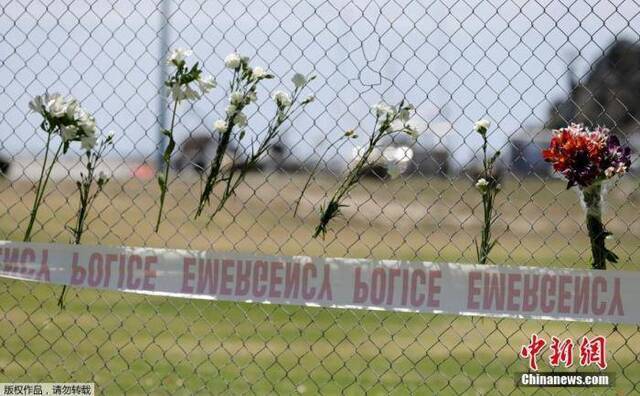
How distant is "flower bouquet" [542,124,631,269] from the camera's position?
4020 millimetres

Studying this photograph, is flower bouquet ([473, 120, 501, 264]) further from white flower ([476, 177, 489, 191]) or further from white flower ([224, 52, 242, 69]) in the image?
white flower ([224, 52, 242, 69])

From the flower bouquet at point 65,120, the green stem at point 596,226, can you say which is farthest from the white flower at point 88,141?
the green stem at point 596,226

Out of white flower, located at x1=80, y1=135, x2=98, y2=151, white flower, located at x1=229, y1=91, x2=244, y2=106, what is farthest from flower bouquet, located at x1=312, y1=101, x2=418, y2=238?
white flower, located at x1=80, y1=135, x2=98, y2=151

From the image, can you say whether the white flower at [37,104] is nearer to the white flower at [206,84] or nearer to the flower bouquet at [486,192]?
the white flower at [206,84]

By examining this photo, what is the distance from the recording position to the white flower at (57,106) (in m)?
4.23

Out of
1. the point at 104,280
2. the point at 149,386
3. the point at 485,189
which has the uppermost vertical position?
the point at 485,189

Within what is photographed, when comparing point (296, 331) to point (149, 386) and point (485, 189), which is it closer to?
point (149, 386)

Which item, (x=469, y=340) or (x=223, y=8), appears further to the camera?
(x=469, y=340)

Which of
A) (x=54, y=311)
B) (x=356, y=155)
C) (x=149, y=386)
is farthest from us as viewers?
(x=54, y=311)

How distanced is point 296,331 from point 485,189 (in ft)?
8.67

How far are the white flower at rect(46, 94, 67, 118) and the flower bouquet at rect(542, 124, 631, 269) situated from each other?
1.84 meters

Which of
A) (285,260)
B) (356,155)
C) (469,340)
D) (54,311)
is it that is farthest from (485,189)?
(54,311)

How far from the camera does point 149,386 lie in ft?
16.0

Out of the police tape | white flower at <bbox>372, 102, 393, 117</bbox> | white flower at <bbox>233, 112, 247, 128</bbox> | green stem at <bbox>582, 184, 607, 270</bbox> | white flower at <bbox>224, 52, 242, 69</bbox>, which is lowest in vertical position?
the police tape
